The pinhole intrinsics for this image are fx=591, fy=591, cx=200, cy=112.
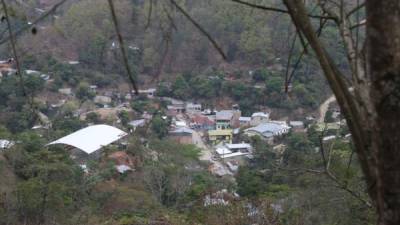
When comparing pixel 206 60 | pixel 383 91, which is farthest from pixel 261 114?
pixel 383 91

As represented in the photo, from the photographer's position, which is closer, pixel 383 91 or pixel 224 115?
pixel 383 91

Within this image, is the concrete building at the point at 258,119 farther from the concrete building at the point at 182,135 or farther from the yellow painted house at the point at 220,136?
Result: the concrete building at the point at 182,135

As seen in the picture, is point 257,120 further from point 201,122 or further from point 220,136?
point 201,122

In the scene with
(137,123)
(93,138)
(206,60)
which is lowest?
(93,138)

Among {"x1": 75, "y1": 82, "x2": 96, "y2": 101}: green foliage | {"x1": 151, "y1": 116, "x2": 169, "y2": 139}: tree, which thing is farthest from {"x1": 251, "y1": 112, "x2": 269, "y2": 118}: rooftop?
{"x1": 75, "y1": 82, "x2": 96, "y2": 101}: green foliage

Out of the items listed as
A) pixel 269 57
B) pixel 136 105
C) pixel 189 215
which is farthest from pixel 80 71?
pixel 189 215

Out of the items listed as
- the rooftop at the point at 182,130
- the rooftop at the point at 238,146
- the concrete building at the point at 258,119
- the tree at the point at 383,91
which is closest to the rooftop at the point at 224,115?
the concrete building at the point at 258,119

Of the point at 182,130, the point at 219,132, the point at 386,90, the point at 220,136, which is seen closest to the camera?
the point at 386,90
